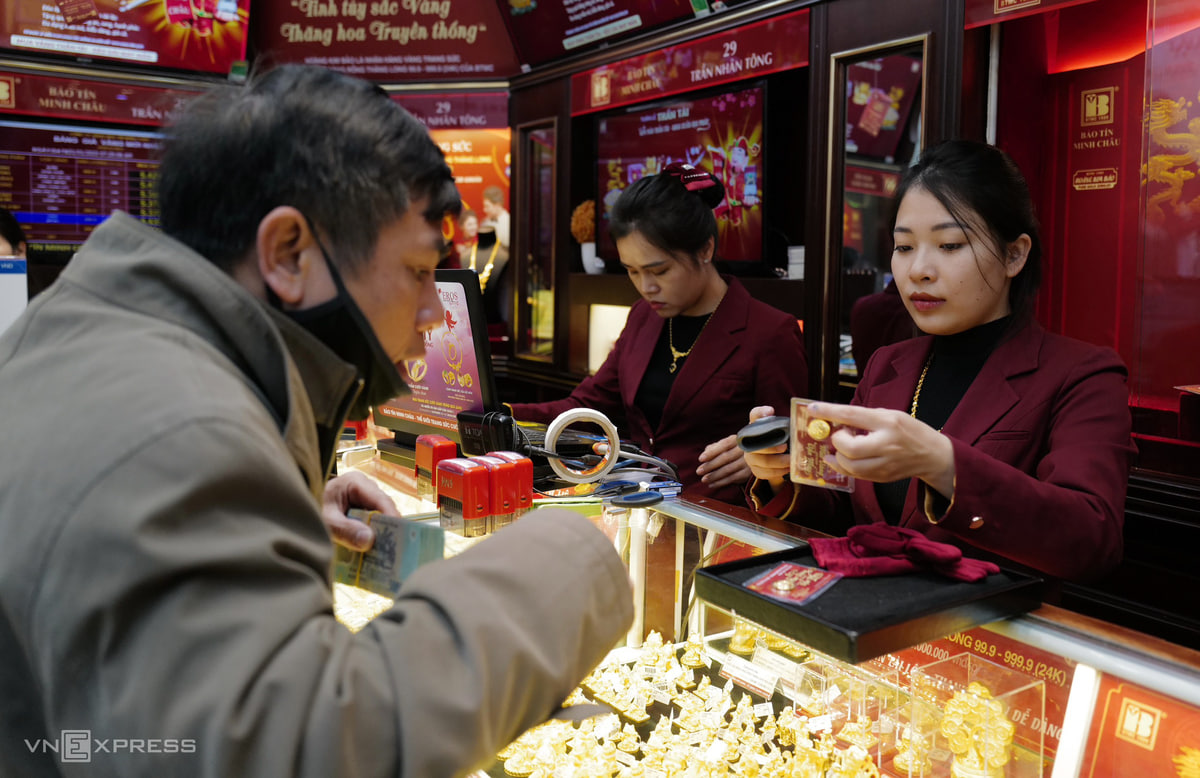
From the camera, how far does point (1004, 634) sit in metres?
1.17

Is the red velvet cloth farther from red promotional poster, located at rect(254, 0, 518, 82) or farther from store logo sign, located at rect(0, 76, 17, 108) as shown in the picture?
store logo sign, located at rect(0, 76, 17, 108)

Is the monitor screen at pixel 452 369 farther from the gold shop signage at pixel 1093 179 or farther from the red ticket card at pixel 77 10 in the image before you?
the red ticket card at pixel 77 10

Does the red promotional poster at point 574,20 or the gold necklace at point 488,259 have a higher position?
the red promotional poster at point 574,20

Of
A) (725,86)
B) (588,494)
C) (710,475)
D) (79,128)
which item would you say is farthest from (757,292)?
(79,128)

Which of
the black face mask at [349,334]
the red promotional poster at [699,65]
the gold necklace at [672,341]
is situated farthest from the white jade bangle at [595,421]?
the red promotional poster at [699,65]

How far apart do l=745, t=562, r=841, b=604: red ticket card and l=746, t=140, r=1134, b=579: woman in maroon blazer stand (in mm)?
183

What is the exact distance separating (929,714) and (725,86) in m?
3.65

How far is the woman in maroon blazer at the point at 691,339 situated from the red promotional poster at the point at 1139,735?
1563 millimetres

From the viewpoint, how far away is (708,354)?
9.10 ft

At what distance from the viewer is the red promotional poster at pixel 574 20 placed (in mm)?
4559

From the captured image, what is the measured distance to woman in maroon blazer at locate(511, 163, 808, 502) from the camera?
8.93ft

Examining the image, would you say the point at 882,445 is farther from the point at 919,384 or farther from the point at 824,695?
the point at 919,384

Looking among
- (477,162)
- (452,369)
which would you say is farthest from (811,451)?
(477,162)

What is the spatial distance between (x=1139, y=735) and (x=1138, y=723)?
0.01 metres
